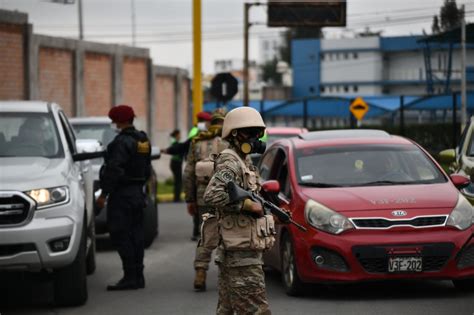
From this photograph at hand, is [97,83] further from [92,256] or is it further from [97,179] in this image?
[92,256]

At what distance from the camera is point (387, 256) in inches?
417

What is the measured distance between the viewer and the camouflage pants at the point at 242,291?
303 inches

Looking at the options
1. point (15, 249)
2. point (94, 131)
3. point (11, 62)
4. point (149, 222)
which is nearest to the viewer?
point (15, 249)

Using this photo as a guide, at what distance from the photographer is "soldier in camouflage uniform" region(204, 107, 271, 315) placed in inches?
303

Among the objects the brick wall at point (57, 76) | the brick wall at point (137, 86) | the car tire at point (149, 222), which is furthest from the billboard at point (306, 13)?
the car tire at point (149, 222)

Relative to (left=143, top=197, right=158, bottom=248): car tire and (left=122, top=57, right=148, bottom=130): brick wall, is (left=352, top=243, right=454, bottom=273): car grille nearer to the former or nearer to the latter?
(left=143, top=197, right=158, bottom=248): car tire

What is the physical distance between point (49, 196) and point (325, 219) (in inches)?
98.8

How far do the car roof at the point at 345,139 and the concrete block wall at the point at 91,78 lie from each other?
56.7ft

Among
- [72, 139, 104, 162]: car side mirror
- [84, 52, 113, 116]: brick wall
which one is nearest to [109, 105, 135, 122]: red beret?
[72, 139, 104, 162]: car side mirror

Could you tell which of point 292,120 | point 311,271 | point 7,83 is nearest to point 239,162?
point 311,271

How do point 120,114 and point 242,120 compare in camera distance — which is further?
point 120,114

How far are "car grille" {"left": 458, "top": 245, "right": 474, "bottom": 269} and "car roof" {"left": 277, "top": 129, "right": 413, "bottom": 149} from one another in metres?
1.86

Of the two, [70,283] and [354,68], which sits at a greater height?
[354,68]

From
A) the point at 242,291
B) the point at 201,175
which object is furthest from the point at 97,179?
the point at 242,291
